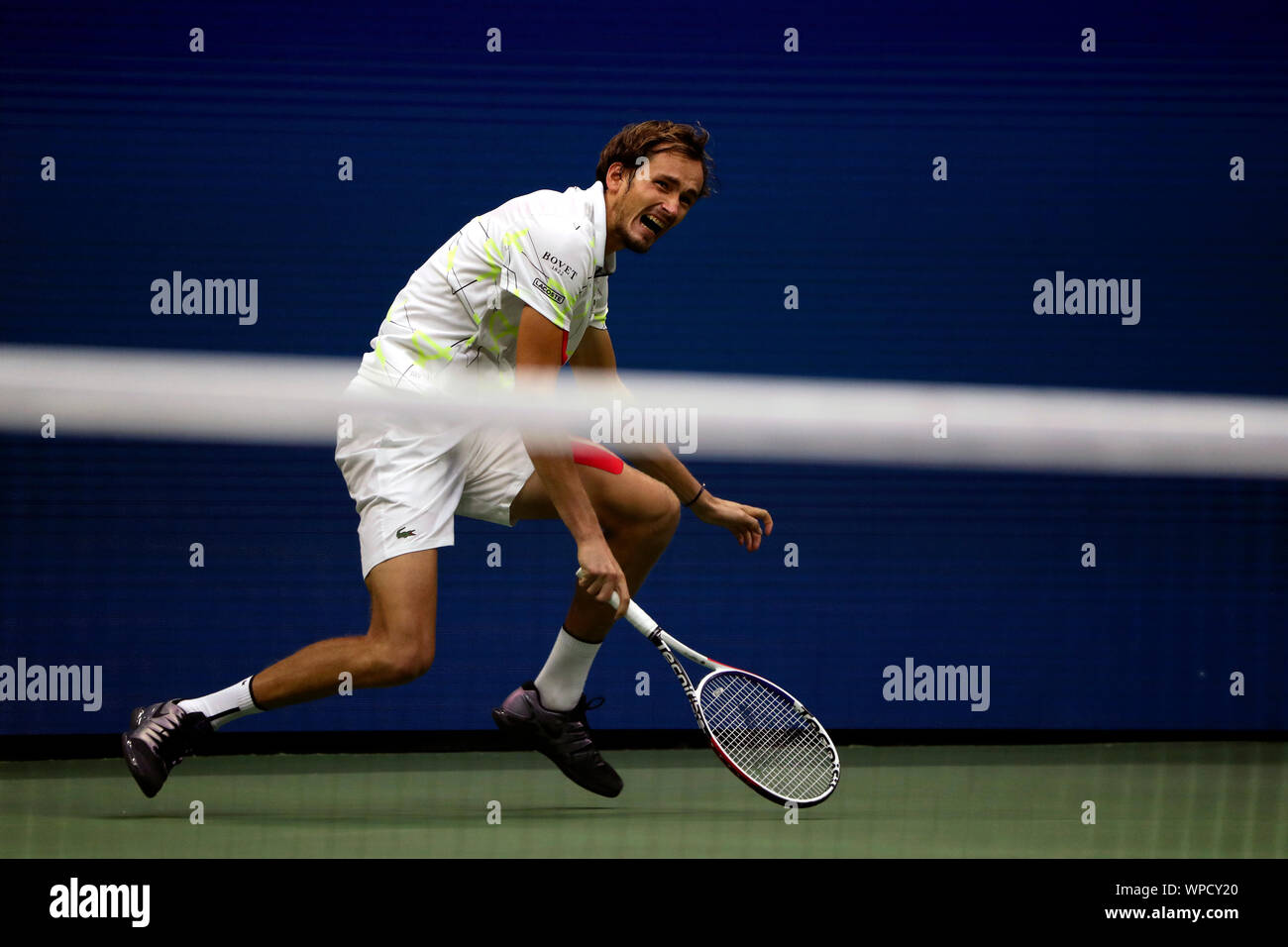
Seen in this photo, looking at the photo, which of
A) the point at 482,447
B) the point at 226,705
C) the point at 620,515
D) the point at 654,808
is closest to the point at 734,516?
the point at 620,515

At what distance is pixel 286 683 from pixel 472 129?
2.98m

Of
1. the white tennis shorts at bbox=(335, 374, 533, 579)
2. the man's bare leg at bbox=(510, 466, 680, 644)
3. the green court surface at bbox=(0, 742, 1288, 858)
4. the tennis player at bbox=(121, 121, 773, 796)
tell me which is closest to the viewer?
the green court surface at bbox=(0, 742, 1288, 858)

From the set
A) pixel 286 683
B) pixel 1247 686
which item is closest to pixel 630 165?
pixel 286 683

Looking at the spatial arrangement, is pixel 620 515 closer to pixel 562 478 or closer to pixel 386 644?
pixel 562 478

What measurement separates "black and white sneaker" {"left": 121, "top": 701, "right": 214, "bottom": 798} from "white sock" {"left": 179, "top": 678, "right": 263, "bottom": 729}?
0.01m

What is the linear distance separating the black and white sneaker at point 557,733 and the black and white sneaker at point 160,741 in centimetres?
71

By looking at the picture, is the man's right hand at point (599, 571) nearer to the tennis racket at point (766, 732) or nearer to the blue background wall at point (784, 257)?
Answer: the tennis racket at point (766, 732)

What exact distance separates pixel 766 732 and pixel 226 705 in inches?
50.9

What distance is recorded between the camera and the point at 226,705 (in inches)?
139

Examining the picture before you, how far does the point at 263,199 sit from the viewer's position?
5688mm

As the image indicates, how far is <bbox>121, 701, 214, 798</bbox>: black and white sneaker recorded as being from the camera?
3.48m

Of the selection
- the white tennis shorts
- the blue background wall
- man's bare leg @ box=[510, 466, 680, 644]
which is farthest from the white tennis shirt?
the blue background wall

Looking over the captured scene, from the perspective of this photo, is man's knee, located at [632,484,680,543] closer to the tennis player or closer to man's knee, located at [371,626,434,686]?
the tennis player

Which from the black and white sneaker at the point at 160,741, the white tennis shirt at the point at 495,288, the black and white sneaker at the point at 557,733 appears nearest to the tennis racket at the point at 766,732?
the black and white sneaker at the point at 557,733
